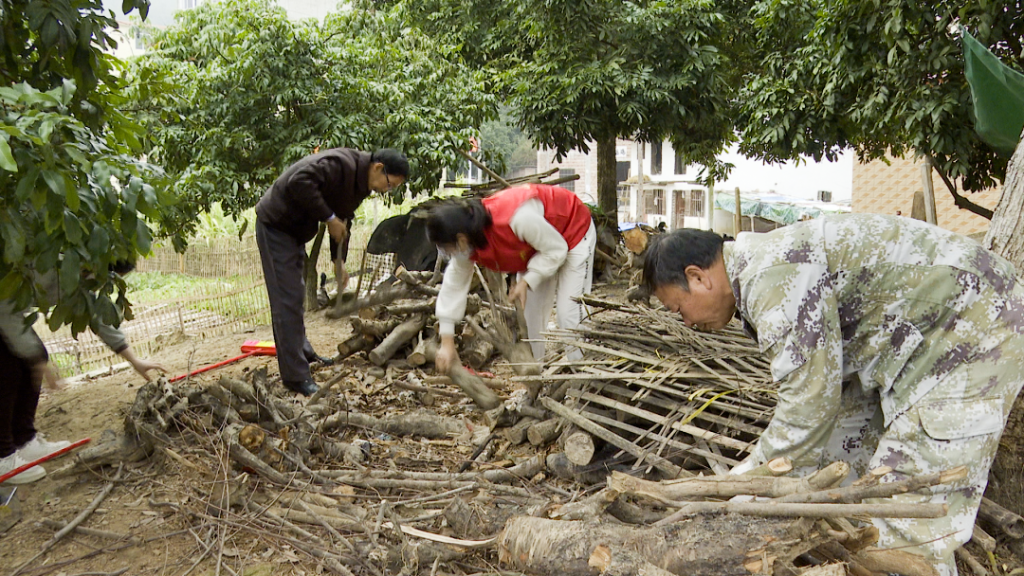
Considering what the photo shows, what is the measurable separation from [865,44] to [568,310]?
4.44m

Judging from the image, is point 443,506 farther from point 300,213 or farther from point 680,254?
point 300,213

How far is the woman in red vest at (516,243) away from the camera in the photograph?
3.63 m

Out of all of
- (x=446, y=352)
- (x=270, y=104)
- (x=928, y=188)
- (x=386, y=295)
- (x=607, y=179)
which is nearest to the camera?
(x=446, y=352)

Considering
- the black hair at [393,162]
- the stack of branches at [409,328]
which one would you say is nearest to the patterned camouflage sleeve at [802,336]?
the black hair at [393,162]

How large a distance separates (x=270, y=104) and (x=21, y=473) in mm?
4776

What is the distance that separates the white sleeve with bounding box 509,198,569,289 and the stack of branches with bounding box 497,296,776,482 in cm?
41

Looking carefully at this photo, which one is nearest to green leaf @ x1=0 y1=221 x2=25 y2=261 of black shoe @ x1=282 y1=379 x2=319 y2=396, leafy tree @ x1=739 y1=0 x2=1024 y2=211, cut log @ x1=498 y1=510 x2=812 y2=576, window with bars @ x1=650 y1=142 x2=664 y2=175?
cut log @ x1=498 y1=510 x2=812 y2=576

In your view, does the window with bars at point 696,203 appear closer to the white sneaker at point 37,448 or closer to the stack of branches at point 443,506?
the stack of branches at point 443,506

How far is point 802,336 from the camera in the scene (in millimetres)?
1848

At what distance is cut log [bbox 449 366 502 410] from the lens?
Answer: 179 inches

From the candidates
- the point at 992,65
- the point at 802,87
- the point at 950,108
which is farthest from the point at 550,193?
the point at 802,87

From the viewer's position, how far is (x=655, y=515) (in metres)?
2.26

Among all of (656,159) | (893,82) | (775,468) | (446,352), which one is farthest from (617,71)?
(656,159)

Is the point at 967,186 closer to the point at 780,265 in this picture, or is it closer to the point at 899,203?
the point at 780,265
